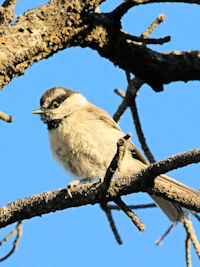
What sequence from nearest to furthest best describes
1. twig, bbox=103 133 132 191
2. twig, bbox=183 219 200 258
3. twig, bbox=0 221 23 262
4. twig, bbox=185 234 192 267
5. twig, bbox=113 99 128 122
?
twig, bbox=103 133 132 191
twig, bbox=183 219 200 258
twig, bbox=185 234 192 267
twig, bbox=0 221 23 262
twig, bbox=113 99 128 122

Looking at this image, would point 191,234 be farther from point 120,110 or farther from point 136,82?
point 136,82

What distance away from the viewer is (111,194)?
2799 millimetres

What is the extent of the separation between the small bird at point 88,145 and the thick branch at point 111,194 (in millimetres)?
1163

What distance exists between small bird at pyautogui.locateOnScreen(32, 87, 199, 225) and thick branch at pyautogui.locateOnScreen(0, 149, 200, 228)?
116cm

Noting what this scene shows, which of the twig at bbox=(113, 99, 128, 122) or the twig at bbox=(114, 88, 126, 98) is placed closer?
the twig at bbox=(113, 99, 128, 122)

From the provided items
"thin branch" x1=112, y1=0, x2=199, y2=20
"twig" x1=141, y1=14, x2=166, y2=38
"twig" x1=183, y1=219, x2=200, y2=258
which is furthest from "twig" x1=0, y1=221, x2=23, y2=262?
"twig" x1=141, y1=14, x2=166, y2=38

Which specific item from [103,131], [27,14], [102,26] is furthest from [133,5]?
[103,131]

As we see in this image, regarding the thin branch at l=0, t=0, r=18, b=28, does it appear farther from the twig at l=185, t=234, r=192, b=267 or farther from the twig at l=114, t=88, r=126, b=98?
the twig at l=185, t=234, r=192, b=267

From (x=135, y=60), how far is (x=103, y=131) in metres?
0.87

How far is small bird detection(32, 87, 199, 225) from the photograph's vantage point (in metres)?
4.33

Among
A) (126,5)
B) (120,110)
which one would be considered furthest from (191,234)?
(126,5)

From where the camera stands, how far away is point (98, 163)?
14.3 ft

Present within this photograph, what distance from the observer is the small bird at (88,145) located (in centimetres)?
433

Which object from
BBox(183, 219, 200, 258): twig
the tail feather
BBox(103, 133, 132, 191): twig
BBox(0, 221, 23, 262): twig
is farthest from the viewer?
the tail feather
